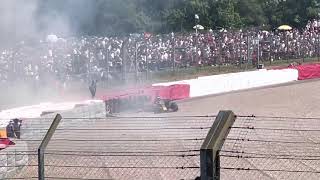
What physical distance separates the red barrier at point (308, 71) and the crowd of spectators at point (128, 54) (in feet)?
6.57

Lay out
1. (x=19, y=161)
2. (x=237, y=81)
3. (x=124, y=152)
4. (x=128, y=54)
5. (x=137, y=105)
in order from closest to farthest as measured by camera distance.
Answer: (x=19, y=161)
(x=124, y=152)
(x=137, y=105)
(x=128, y=54)
(x=237, y=81)

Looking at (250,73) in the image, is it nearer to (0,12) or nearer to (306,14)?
(0,12)

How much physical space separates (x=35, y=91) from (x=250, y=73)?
808 centimetres

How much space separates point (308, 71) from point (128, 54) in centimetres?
868

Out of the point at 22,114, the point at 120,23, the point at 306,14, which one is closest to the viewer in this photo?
the point at 22,114

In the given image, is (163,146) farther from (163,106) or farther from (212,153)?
(163,106)

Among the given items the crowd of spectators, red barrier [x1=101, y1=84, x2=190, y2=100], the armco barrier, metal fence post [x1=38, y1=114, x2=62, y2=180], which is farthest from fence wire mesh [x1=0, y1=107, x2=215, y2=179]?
the armco barrier

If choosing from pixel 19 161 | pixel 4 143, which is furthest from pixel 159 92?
pixel 4 143

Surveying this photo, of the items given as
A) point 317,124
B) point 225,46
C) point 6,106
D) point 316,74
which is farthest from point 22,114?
point 316,74

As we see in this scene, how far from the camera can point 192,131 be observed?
36.3ft

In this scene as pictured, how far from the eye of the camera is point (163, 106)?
48.7ft

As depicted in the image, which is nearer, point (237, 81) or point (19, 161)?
point (19, 161)

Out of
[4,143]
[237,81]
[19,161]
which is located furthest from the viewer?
[237,81]

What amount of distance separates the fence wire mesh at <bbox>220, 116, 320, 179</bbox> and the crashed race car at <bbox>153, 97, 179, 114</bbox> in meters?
2.90
